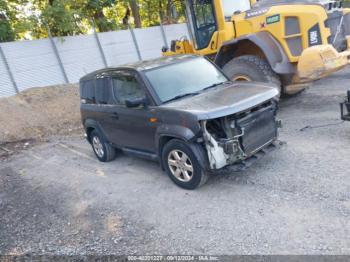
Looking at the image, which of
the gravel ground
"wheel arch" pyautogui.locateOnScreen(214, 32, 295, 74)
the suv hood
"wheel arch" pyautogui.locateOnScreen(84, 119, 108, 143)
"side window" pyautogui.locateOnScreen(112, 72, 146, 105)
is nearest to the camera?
the gravel ground

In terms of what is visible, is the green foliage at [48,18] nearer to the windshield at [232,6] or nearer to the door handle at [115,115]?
the windshield at [232,6]

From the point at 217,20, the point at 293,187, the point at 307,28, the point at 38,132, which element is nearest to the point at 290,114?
the point at 307,28

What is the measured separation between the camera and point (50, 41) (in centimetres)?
1371

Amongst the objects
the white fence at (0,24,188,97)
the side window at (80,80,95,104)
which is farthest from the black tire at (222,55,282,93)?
the white fence at (0,24,188,97)

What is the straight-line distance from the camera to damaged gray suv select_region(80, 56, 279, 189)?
4.24 m

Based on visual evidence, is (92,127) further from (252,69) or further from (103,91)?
(252,69)

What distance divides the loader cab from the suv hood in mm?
3455

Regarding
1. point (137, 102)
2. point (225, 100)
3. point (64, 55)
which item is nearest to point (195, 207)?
point (225, 100)

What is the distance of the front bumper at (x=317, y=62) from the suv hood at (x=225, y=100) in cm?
169

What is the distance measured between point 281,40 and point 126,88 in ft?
11.5

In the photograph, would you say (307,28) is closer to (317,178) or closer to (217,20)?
(217,20)

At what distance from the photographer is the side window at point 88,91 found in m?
6.38

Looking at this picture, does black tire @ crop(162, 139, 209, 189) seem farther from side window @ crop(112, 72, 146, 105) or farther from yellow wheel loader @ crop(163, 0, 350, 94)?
yellow wheel loader @ crop(163, 0, 350, 94)

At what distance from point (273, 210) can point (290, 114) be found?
396 centimetres
